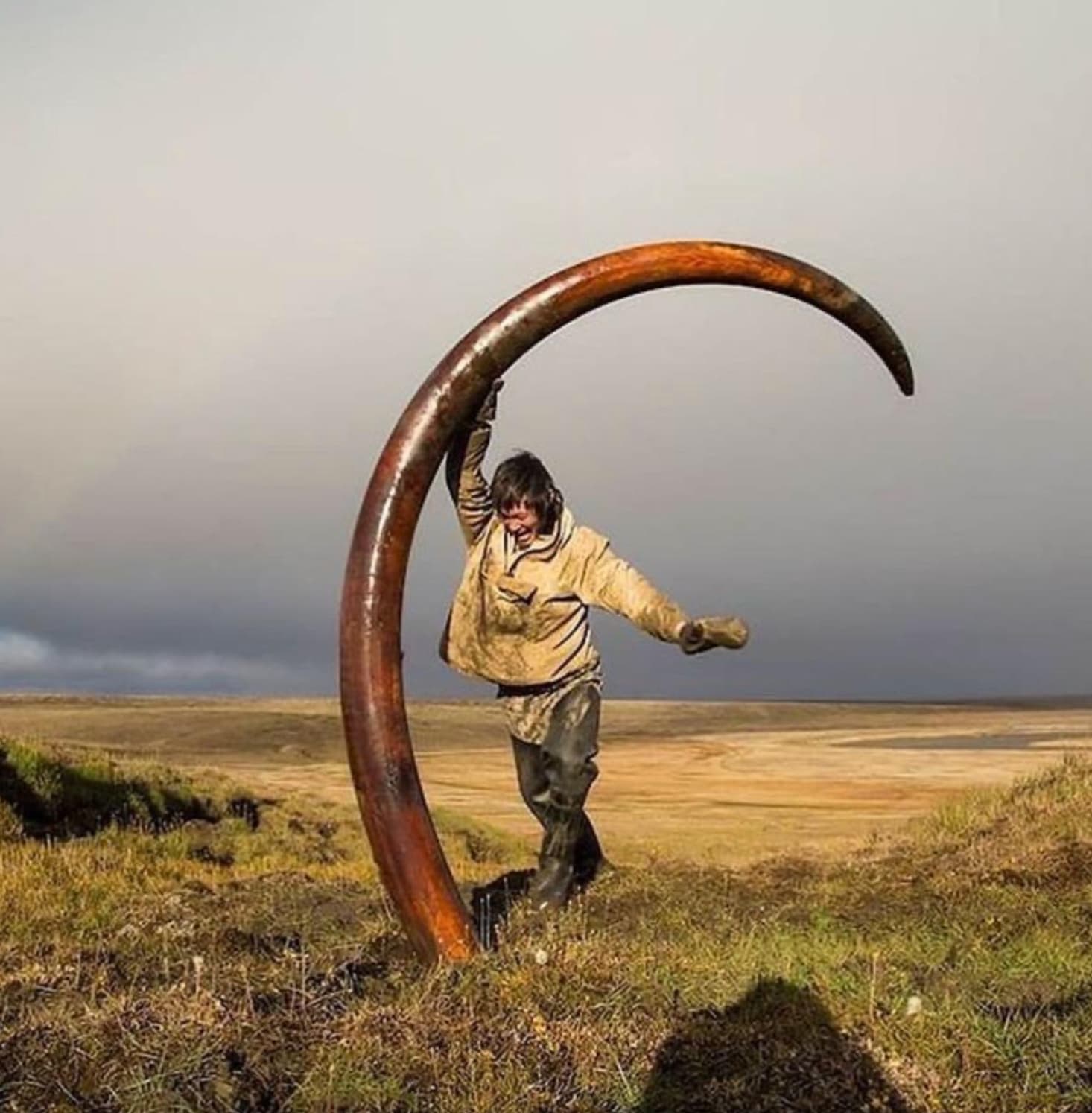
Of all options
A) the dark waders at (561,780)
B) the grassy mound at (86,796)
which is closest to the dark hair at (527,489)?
the dark waders at (561,780)

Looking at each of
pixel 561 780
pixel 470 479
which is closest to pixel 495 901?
pixel 561 780

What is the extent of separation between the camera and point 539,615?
22.3ft

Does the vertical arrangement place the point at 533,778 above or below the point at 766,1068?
above

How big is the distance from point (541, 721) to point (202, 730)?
4889 centimetres

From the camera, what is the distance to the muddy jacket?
21.5 ft

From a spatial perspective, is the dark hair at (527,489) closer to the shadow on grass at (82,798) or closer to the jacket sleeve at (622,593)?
the jacket sleeve at (622,593)

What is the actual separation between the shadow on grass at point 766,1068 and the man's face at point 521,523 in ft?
8.69

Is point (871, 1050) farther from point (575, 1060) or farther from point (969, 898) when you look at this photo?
point (969, 898)

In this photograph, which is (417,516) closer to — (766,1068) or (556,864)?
(556,864)

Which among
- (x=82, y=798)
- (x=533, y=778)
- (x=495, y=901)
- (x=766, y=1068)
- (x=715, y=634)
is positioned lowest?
(x=82, y=798)

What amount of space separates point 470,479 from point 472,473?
3 centimetres

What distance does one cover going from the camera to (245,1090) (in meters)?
3.76

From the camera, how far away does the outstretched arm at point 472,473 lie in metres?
6.37

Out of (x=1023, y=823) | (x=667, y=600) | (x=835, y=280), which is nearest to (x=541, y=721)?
(x=667, y=600)
